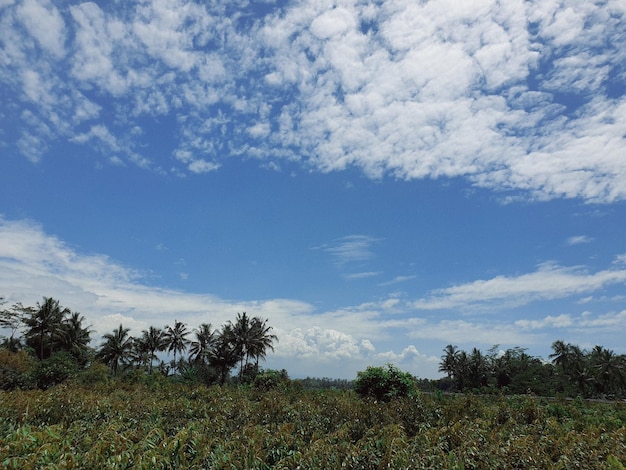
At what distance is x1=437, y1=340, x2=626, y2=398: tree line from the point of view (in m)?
44.0

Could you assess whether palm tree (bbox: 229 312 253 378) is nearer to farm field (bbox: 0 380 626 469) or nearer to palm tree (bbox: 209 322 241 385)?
palm tree (bbox: 209 322 241 385)

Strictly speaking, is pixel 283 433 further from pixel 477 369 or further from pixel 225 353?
pixel 477 369

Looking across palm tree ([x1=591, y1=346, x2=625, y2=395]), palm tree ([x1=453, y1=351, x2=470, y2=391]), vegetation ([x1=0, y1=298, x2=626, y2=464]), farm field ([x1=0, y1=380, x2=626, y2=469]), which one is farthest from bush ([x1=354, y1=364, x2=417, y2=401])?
palm tree ([x1=453, y1=351, x2=470, y2=391])

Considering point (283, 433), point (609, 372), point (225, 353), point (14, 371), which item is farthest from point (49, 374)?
point (609, 372)

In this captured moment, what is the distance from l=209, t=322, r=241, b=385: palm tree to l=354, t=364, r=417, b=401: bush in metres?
30.2

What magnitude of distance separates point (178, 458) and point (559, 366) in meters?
60.2

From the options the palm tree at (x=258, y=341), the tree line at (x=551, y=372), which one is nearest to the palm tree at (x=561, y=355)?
the tree line at (x=551, y=372)

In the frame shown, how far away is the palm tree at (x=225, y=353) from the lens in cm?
4559

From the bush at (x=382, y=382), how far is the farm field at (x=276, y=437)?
25.9ft

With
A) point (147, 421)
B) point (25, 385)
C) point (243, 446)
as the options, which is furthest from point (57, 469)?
point (25, 385)

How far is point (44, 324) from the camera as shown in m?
38.9

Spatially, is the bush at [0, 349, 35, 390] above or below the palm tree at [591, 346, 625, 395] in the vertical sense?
below

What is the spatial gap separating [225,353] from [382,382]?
107 feet

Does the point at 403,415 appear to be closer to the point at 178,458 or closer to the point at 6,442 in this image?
the point at 178,458
